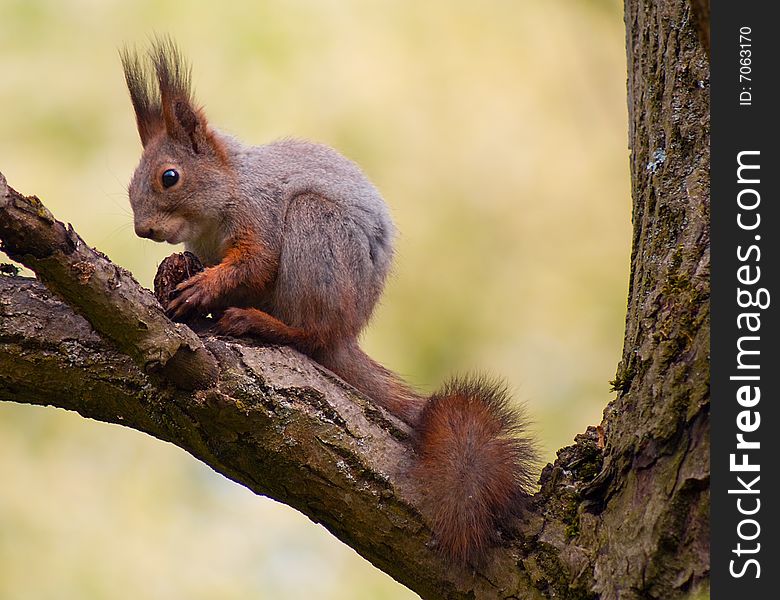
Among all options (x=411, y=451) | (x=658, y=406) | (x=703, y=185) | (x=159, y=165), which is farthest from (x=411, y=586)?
(x=159, y=165)

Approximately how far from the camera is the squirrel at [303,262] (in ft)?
7.91

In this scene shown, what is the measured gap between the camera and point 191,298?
2.87 meters

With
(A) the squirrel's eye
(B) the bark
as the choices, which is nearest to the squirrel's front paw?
(B) the bark

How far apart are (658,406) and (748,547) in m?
0.35

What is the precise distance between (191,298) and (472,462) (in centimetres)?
Answer: 99

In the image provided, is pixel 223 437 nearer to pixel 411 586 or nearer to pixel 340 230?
pixel 411 586

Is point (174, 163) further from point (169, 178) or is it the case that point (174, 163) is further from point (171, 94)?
point (171, 94)

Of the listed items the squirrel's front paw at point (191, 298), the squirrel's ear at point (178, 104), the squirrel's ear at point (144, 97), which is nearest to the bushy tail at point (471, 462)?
the squirrel's front paw at point (191, 298)

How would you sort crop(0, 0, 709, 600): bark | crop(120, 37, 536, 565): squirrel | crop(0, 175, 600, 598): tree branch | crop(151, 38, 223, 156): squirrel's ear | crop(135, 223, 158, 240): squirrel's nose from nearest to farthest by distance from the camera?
crop(0, 0, 709, 600): bark
crop(0, 175, 600, 598): tree branch
crop(120, 37, 536, 565): squirrel
crop(135, 223, 158, 240): squirrel's nose
crop(151, 38, 223, 156): squirrel's ear

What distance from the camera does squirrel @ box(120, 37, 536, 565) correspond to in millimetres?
2412

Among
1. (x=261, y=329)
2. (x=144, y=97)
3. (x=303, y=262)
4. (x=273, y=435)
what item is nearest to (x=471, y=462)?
(x=273, y=435)

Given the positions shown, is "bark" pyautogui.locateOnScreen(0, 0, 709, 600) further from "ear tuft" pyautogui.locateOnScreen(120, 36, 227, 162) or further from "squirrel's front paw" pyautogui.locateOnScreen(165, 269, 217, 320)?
"ear tuft" pyautogui.locateOnScreen(120, 36, 227, 162)

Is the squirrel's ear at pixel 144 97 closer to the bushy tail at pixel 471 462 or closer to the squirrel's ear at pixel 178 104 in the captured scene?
the squirrel's ear at pixel 178 104

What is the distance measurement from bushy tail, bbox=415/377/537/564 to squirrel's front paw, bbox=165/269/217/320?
74cm
